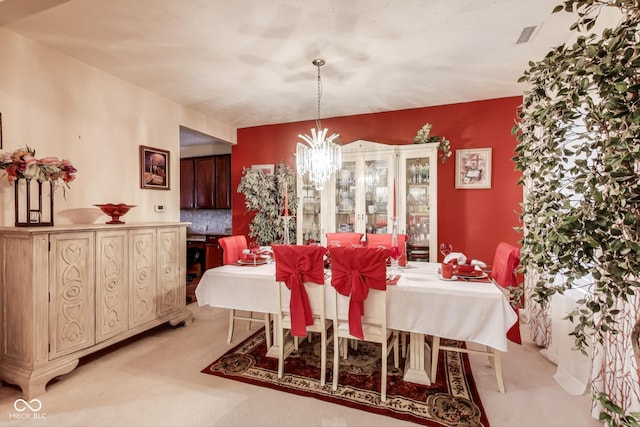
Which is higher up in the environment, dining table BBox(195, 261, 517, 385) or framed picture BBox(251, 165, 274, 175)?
framed picture BBox(251, 165, 274, 175)

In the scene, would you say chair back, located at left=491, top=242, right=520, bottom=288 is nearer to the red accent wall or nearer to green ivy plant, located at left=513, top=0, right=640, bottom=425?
green ivy plant, located at left=513, top=0, right=640, bottom=425

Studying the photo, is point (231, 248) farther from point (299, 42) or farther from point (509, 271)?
point (509, 271)

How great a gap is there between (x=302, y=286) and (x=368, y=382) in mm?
873

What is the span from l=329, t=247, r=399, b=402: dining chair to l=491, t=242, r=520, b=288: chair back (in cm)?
99

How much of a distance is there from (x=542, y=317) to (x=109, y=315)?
12.7 ft

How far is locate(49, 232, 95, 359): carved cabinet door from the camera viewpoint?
2217 millimetres

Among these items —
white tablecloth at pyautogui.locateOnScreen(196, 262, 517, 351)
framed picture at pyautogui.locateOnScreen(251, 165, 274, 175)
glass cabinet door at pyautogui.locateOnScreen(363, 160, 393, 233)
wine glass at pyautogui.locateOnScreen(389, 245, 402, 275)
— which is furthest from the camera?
framed picture at pyautogui.locateOnScreen(251, 165, 274, 175)

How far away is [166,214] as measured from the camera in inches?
150

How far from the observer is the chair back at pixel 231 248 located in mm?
2949

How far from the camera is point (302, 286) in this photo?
7.04 feet

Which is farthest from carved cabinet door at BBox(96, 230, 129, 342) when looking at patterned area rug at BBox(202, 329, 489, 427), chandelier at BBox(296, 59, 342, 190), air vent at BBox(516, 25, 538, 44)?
air vent at BBox(516, 25, 538, 44)

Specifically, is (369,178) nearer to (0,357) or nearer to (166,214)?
(166,214)

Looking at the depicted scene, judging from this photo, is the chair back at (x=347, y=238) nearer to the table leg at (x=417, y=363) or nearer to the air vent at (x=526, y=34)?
the table leg at (x=417, y=363)

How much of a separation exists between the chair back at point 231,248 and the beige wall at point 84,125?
1.24 metres
